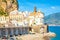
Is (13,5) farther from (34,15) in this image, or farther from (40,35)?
(40,35)

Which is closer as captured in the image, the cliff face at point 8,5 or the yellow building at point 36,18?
the yellow building at point 36,18

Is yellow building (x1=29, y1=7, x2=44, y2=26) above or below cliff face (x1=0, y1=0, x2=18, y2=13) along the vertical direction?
below

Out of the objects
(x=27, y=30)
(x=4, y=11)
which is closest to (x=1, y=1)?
(x=4, y=11)

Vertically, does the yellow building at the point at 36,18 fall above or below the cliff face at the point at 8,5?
below

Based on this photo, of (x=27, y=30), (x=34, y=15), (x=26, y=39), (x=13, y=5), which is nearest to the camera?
(x=26, y=39)

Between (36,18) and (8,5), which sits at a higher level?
(8,5)

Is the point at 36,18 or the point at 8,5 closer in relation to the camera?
the point at 36,18

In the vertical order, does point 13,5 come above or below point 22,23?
above

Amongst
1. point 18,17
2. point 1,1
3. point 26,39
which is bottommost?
point 26,39

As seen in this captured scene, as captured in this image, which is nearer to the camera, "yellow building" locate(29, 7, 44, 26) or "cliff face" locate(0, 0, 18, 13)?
"yellow building" locate(29, 7, 44, 26)

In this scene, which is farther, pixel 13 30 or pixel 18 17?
pixel 18 17

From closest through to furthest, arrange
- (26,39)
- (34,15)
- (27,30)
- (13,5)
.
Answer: (26,39) → (27,30) → (34,15) → (13,5)

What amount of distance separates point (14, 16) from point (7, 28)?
7.41ft

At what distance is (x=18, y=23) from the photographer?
13.2m
